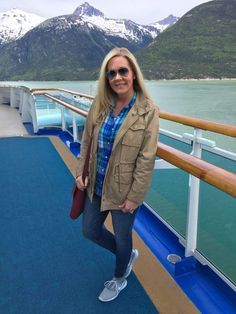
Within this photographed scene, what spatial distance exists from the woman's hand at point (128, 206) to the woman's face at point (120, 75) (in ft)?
1.57

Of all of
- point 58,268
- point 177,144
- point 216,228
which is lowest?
point 58,268

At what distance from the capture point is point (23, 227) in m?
2.40

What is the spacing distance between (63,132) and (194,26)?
124105mm

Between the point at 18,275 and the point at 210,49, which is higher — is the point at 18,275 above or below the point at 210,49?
below

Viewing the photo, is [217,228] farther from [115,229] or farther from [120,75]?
[120,75]

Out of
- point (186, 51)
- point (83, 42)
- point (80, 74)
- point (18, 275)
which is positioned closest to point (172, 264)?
point (18, 275)

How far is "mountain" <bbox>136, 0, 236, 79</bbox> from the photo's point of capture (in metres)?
92.3

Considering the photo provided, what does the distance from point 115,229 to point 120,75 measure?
702 millimetres

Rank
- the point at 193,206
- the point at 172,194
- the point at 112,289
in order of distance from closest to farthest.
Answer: the point at 112,289 → the point at 193,206 → the point at 172,194

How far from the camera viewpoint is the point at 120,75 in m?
1.42

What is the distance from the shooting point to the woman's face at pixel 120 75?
142 cm

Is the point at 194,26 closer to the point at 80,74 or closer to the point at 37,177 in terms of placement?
the point at 80,74

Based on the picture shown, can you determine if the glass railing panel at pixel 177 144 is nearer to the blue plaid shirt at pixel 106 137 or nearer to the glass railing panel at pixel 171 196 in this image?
the glass railing panel at pixel 171 196

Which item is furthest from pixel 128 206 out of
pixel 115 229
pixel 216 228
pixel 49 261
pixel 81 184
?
pixel 49 261
